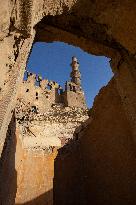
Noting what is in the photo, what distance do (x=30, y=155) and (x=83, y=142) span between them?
150 cm

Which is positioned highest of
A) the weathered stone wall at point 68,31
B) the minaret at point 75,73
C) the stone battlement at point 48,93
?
the minaret at point 75,73

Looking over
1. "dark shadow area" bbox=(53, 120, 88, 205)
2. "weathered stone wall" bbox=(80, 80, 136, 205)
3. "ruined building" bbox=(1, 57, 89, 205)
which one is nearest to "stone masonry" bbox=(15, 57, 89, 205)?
"ruined building" bbox=(1, 57, 89, 205)

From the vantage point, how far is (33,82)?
4525cm

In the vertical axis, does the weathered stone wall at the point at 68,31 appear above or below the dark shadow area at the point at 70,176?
above

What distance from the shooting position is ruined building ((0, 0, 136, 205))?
2.70m

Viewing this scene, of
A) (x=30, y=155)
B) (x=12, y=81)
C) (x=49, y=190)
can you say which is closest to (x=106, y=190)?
(x=49, y=190)

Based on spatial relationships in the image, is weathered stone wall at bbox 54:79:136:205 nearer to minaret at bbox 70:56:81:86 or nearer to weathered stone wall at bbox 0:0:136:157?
weathered stone wall at bbox 0:0:136:157

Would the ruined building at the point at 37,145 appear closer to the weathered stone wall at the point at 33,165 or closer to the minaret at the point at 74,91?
the weathered stone wall at the point at 33,165

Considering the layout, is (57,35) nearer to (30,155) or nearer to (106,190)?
(106,190)

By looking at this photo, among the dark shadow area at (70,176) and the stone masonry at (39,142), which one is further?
the dark shadow area at (70,176)

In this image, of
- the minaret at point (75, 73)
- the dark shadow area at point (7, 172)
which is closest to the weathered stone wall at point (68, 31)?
the dark shadow area at point (7, 172)

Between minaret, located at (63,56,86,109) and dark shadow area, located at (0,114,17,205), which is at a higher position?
minaret, located at (63,56,86,109)

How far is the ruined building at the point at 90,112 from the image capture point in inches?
106

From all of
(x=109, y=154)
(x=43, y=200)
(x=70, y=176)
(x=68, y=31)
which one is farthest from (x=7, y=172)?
(x=70, y=176)
